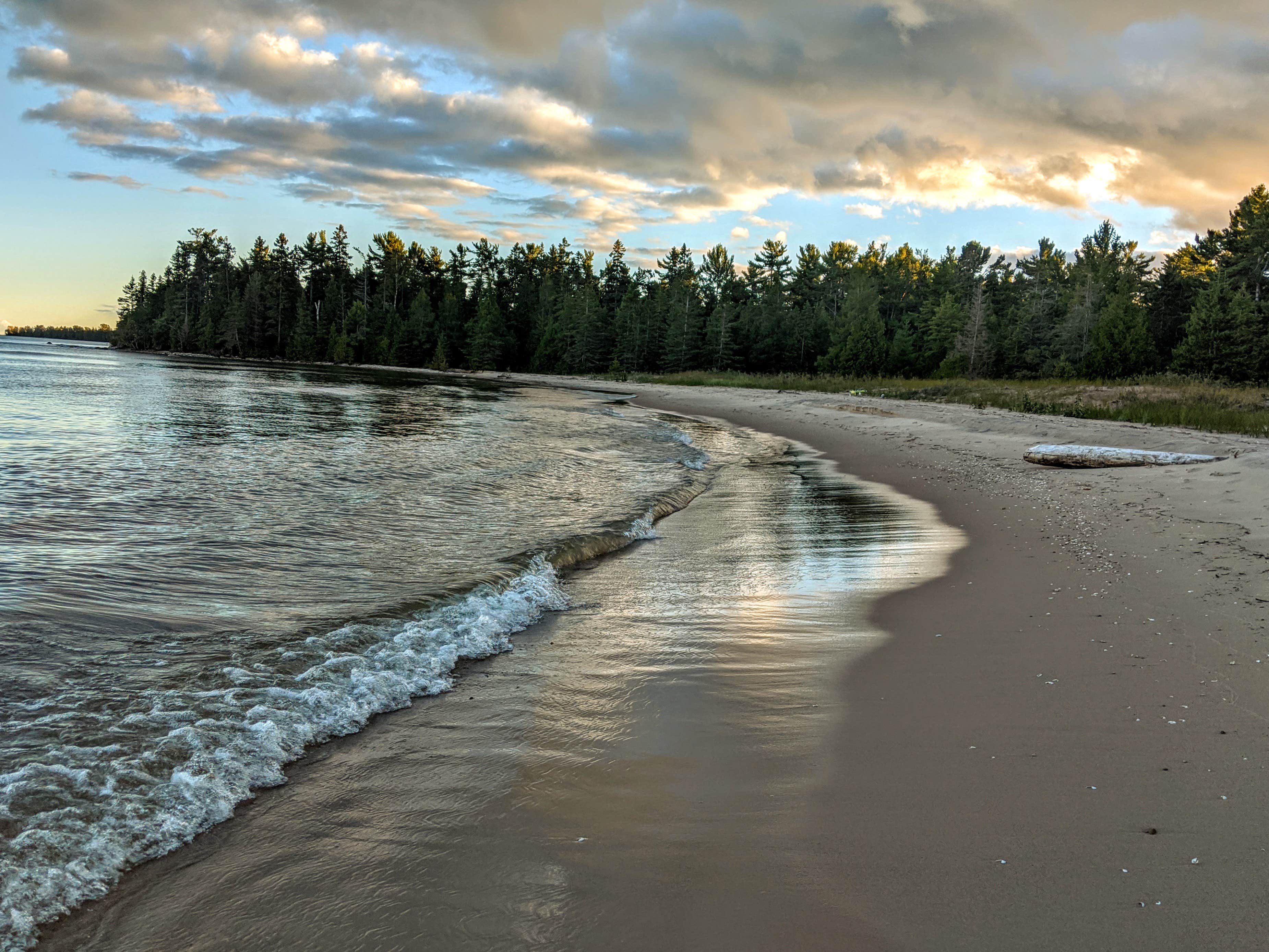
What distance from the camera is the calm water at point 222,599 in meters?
3.40

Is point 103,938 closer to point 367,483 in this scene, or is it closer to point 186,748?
point 186,748

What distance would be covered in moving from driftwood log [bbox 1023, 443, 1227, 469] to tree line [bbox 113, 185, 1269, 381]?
3286 cm

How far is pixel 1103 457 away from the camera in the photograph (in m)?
13.3

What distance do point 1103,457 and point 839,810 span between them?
498 inches

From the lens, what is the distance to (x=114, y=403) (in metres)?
28.0

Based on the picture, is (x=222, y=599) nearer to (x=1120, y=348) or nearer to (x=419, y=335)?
(x=1120, y=348)

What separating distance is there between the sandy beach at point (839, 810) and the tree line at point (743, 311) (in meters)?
43.7

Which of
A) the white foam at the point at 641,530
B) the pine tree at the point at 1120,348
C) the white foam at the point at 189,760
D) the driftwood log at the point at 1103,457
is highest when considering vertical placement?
the pine tree at the point at 1120,348

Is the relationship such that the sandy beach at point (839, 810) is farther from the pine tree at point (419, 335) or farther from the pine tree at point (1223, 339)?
the pine tree at point (419, 335)

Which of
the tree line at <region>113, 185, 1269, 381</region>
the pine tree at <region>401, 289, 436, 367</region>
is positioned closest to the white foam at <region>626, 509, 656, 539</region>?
the tree line at <region>113, 185, 1269, 381</region>

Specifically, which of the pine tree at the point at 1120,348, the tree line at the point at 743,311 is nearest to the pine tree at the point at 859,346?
the tree line at the point at 743,311

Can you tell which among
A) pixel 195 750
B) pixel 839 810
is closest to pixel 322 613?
pixel 195 750

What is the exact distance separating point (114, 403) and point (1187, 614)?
32.6 m

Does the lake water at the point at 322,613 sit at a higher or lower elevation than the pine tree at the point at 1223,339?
lower
